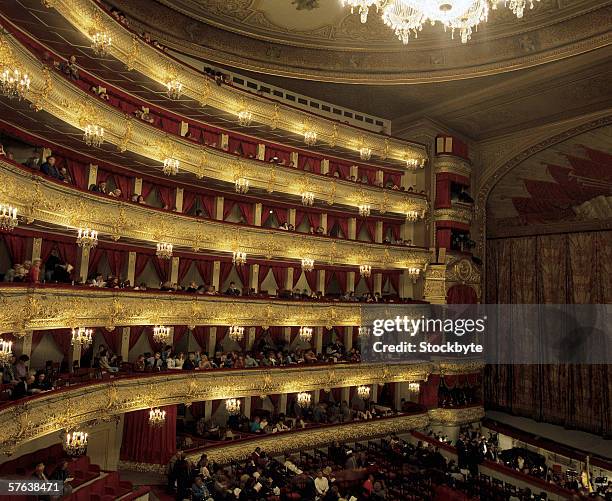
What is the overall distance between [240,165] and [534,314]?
46.9 feet

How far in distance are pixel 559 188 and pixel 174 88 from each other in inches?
646

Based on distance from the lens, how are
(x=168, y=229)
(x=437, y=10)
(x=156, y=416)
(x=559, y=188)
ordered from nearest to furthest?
1. (x=437, y=10)
2. (x=156, y=416)
3. (x=168, y=229)
4. (x=559, y=188)

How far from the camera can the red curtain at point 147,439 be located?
14523 millimetres

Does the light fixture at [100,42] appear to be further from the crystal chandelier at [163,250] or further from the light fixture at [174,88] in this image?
the crystal chandelier at [163,250]

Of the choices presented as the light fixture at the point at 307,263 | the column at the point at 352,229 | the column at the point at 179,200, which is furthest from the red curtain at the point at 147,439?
the column at the point at 352,229

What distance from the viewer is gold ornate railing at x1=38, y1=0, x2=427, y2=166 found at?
12.4 meters

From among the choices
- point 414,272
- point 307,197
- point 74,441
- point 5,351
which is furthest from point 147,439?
point 414,272

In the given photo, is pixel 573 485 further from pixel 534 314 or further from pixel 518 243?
pixel 518 243

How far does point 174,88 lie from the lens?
52.1 feet

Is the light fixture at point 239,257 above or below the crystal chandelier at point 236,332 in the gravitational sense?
above

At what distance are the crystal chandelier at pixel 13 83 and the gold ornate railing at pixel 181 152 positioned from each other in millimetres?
316

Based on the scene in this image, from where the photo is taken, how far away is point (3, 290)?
9.58 meters

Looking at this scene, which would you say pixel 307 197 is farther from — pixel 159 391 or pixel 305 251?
pixel 159 391

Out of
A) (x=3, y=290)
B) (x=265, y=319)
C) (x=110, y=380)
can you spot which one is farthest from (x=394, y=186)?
(x=3, y=290)
